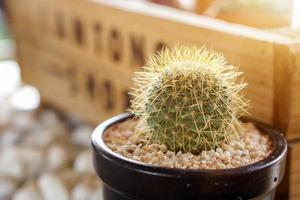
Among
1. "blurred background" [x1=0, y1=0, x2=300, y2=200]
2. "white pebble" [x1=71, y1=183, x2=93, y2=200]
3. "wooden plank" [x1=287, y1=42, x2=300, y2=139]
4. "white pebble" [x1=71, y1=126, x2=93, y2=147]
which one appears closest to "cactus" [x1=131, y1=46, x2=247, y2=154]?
Answer: "wooden plank" [x1=287, y1=42, x2=300, y2=139]

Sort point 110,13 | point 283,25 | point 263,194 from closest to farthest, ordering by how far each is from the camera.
A: point 263,194 → point 283,25 → point 110,13

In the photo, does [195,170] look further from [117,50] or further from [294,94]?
[117,50]

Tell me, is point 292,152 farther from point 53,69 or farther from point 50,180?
point 53,69

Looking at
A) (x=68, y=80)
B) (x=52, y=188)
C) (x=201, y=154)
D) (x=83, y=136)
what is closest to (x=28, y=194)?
(x=52, y=188)

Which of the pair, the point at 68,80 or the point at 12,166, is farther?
the point at 68,80

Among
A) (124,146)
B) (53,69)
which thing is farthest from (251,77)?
(53,69)

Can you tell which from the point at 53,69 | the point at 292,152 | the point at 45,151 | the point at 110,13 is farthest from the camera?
the point at 53,69

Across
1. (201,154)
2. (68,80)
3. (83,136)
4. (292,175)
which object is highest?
(201,154)

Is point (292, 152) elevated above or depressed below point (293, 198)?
above
